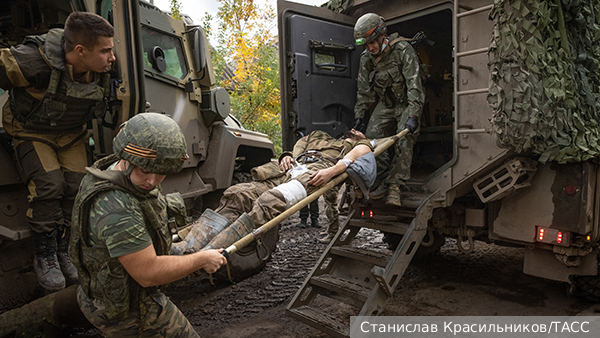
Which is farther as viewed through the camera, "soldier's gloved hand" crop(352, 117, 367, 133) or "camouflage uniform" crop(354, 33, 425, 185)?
"soldier's gloved hand" crop(352, 117, 367, 133)

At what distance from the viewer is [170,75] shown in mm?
4312

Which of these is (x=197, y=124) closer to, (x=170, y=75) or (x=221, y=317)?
(x=170, y=75)

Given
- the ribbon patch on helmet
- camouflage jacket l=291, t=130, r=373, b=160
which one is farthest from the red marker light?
the ribbon patch on helmet

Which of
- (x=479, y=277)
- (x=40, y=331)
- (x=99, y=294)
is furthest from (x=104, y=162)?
(x=479, y=277)

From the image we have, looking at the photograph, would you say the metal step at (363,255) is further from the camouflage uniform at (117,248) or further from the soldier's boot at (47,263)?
the soldier's boot at (47,263)

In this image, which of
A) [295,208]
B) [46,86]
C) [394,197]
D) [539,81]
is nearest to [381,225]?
[394,197]

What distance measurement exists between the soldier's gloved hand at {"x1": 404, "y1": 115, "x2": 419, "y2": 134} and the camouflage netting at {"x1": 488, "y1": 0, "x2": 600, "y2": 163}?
0.87m

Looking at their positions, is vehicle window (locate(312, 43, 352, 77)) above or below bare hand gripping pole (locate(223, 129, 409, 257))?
above

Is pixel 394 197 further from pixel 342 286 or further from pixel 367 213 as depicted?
pixel 342 286

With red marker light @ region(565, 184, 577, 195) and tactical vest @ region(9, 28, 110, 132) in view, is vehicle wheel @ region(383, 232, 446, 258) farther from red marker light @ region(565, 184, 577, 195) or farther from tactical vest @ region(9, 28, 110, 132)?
tactical vest @ region(9, 28, 110, 132)

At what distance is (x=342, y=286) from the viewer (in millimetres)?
3273

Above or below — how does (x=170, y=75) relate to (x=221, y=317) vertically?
above

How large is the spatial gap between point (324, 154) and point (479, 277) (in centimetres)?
221

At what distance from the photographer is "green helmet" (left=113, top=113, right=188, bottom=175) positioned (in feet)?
5.90
